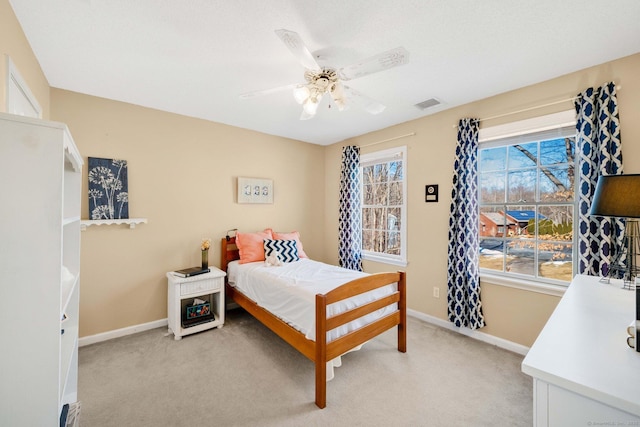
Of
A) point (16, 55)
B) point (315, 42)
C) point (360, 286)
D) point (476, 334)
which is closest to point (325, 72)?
point (315, 42)

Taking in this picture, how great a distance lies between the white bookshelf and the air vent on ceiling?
9.43 feet

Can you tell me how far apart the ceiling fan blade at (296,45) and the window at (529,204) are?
84.7 inches

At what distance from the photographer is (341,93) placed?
201 centimetres

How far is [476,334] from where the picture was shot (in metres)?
2.75

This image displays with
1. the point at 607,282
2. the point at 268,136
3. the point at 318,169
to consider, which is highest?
the point at 268,136

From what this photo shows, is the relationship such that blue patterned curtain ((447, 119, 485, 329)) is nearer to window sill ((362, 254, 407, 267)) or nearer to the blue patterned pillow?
window sill ((362, 254, 407, 267))

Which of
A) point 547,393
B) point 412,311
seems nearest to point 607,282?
point 547,393

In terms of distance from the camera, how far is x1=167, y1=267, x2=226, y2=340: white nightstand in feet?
9.02

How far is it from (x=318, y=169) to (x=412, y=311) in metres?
2.64

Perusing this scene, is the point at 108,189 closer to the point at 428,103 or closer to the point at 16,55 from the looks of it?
the point at 16,55

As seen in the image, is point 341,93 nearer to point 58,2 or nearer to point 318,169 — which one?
point 58,2

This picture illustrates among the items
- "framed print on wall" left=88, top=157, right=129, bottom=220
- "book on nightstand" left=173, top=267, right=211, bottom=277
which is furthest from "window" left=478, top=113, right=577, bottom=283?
"framed print on wall" left=88, top=157, right=129, bottom=220

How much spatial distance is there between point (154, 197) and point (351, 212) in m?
2.61

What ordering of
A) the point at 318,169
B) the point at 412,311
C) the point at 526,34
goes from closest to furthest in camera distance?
the point at 526,34 < the point at 412,311 < the point at 318,169
